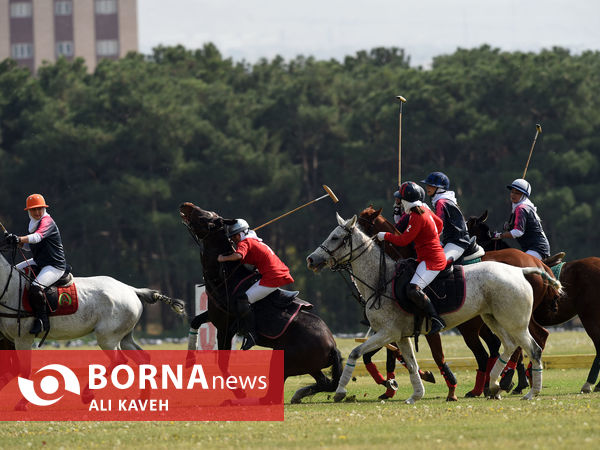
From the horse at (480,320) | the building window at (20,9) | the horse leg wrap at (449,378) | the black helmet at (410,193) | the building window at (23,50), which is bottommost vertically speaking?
the horse leg wrap at (449,378)

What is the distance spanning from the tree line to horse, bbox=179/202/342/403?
32297 mm

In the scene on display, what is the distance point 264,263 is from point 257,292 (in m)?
0.41

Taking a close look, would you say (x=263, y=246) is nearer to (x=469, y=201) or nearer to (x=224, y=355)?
(x=224, y=355)

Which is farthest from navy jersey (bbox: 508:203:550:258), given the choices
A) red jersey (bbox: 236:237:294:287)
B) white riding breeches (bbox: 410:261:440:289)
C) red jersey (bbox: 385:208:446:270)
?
red jersey (bbox: 236:237:294:287)

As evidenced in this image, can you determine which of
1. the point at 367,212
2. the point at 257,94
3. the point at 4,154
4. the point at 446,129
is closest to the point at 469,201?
the point at 446,129

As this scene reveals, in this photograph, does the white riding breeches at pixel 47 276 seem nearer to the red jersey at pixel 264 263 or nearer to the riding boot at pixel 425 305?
the red jersey at pixel 264 263

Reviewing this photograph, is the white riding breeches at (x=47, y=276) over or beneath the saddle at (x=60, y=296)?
over

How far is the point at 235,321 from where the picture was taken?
599 inches

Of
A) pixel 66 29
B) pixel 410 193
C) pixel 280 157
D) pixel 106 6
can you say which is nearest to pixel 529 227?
pixel 410 193

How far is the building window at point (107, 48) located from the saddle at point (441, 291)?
10443cm

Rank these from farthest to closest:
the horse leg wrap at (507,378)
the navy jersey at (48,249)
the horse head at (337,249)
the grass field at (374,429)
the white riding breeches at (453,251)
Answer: the horse leg wrap at (507,378)
the navy jersey at (48,249)
the white riding breeches at (453,251)
the horse head at (337,249)
the grass field at (374,429)

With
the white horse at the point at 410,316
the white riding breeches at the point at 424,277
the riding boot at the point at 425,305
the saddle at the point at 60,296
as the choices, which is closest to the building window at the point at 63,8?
the saddle at the point at 60,296

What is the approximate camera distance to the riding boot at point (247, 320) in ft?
49.4

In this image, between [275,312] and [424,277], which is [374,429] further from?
[275,312]
